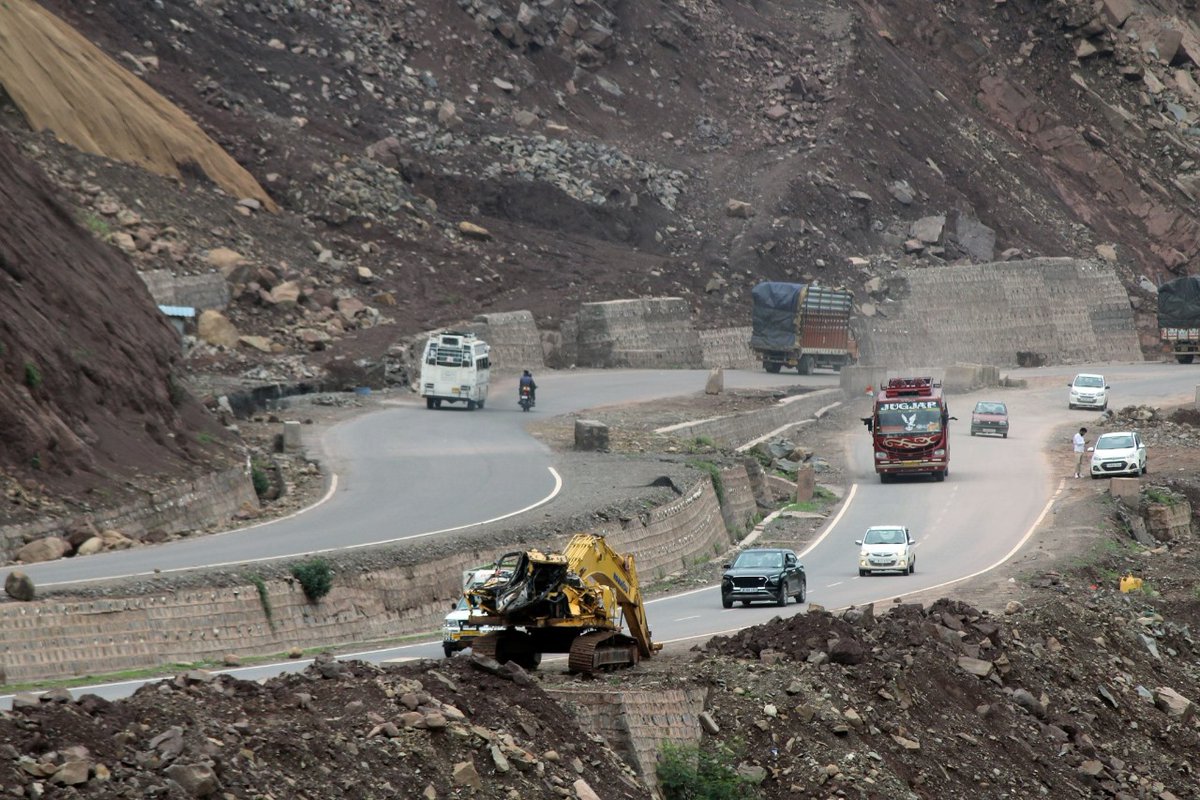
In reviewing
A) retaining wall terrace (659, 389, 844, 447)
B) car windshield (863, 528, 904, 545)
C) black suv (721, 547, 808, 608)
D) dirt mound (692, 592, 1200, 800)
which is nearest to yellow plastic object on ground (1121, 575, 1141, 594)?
car windshield (863, 528, 904, 545)

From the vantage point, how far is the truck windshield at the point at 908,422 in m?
53.0

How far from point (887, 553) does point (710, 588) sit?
173 inches

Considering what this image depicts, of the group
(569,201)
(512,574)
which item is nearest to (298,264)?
(569,201)

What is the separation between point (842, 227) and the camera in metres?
92.5

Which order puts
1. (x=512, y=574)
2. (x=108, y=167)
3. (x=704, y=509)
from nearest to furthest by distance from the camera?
(x=512, y=574)
(x=704, y=509)
(x=108, y=167)

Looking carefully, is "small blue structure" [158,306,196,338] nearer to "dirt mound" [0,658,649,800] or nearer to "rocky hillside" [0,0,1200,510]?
"rocky hillside" [0,0,1200,510]

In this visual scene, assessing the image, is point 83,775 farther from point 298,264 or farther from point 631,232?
point 631,232

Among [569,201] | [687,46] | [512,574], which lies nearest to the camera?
[512,574]

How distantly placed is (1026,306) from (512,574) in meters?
73.7

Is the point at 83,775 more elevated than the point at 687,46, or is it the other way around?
the point at 687,46

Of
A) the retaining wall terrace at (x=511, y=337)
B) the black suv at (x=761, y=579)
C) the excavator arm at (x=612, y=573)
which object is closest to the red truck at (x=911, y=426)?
the black suv at (x=761, y=579)

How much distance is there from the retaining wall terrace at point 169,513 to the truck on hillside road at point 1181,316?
57.0 meters

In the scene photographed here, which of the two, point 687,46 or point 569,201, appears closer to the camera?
point 569,201

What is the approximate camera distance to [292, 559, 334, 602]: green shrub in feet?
93.2
